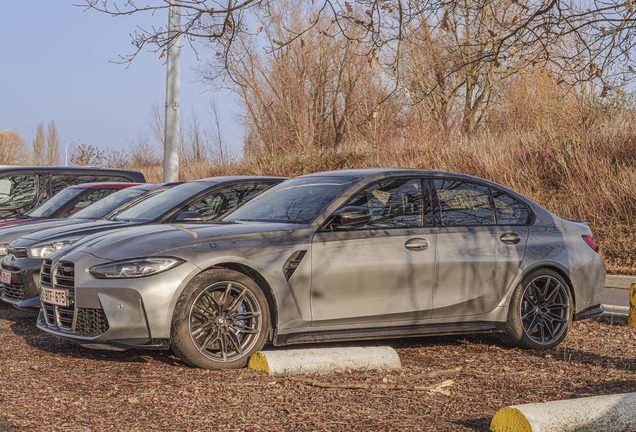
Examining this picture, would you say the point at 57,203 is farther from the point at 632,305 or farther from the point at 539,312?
the point at 632,305

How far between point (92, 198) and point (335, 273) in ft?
22.3

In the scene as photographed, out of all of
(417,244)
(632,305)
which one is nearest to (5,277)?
(417,244)

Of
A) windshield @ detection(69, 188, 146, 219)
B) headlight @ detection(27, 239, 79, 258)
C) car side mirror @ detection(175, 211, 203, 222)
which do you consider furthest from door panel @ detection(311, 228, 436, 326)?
windshield @ detection(69, 188, 146, 219)

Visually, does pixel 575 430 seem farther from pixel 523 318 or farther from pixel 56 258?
pixel 56 258

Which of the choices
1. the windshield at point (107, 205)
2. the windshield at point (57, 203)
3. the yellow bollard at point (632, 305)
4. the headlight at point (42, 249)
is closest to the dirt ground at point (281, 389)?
the yellow bollard at point (632, 305)

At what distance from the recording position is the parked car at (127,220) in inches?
339

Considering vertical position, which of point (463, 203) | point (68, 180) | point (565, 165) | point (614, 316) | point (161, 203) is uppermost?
point (565, 165)

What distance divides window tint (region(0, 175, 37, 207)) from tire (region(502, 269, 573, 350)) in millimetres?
9224

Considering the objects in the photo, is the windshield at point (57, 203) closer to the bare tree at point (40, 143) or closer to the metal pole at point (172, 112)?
the metal pole at point (172, 112)

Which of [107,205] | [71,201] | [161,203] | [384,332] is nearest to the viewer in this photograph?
[384,332]

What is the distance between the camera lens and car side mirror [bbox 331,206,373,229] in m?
6.63

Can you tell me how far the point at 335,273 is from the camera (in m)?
6.58

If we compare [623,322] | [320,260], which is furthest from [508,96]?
[320,260]

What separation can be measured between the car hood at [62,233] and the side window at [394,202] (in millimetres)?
3062
